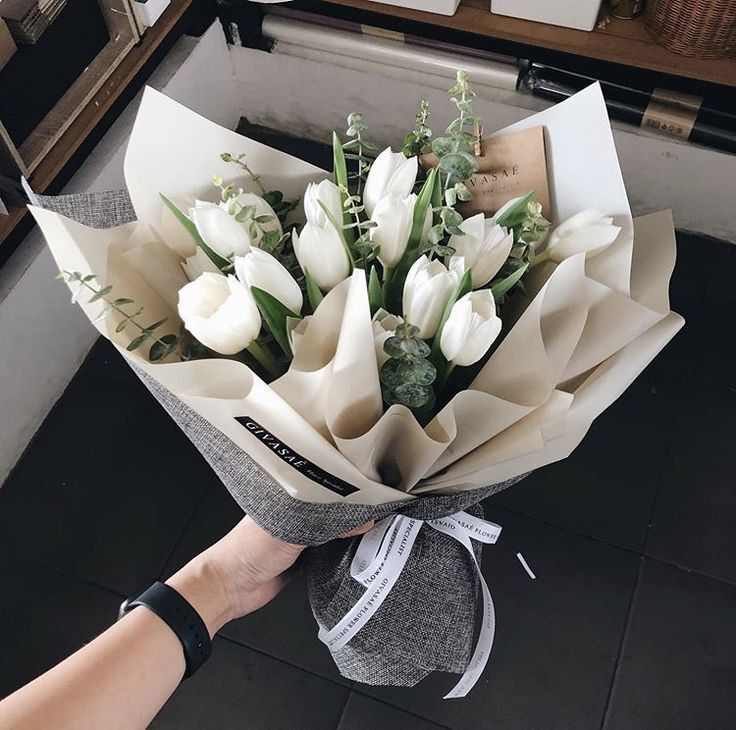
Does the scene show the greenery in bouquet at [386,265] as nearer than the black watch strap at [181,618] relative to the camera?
Yes

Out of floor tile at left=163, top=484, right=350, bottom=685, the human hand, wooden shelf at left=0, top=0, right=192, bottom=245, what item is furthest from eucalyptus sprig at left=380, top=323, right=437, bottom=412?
wooden shelf at left=0, top=0, right=192, bottom=245

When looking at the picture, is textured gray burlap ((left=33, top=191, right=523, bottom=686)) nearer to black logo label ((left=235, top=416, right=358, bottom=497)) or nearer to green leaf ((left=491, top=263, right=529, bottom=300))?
black logo label ((left=235, top=416, right=358, bottom=497))

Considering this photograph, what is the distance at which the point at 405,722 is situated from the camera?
109 cm

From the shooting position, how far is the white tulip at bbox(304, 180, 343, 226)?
61cm

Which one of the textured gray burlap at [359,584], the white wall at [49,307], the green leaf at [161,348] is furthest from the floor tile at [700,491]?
the white wall at [49,307]

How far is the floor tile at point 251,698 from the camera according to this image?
1.09 m

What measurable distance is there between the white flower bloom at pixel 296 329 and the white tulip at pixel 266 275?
0.05 feet

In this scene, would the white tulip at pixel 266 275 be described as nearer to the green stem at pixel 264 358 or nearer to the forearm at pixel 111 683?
the green stem at pixel 264 358

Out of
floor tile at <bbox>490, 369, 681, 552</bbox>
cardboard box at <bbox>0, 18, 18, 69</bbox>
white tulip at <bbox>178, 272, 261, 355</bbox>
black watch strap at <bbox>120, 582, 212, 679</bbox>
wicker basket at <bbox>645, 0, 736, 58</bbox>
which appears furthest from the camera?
floor tile at <bbox>490, 369, 681, 552</bbox>

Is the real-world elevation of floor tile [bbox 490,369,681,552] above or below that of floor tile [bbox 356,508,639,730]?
above

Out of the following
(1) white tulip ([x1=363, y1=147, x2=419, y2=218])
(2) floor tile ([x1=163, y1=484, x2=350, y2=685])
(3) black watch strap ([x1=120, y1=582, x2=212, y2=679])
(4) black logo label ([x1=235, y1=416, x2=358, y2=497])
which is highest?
(1) white tulip ([x1=363, y1=147, x2=419, y2=218])

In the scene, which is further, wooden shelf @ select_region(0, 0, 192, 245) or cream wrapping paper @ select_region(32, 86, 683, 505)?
wooden shelf @ select_region(0, 0, 192, 245)

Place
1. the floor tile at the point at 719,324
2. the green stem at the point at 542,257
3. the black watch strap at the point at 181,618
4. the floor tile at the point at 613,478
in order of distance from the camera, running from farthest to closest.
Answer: the floor tile at the point at 719,324, the floor tile at the point at 613,478, the black watch strap at the point at 181,618, the green stem at the point at 542,257

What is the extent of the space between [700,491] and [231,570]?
742 millimetres
